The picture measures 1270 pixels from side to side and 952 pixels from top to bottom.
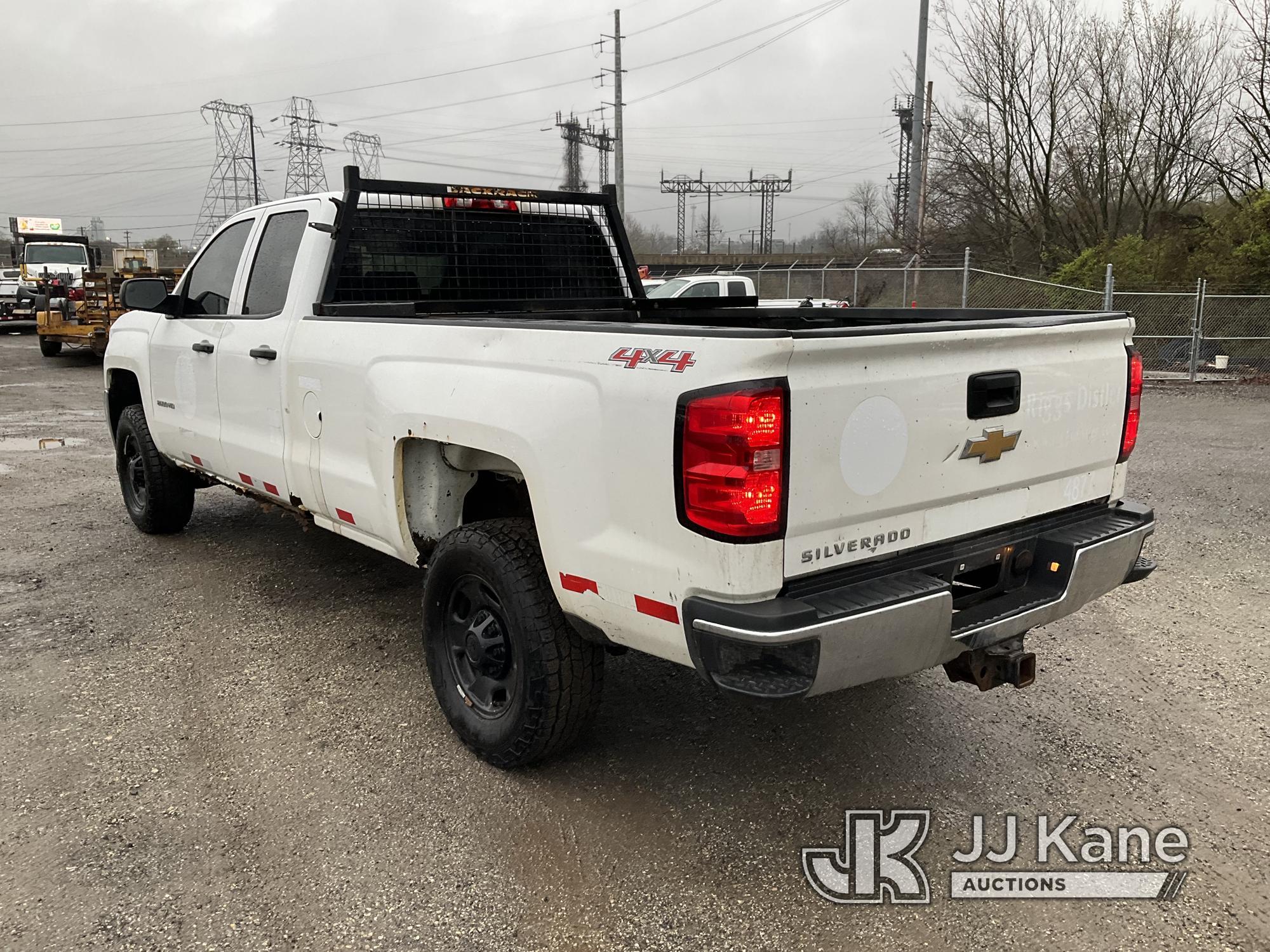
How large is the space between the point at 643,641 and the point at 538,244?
9.96ft

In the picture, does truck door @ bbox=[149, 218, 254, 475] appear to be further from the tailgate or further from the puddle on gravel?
the puddle on gravel

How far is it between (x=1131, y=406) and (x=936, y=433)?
3.90 feet

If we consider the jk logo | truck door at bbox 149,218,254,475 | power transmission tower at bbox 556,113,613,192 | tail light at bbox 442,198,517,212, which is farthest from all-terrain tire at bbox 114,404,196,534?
power transmission tower at bbox 556,113,613,192

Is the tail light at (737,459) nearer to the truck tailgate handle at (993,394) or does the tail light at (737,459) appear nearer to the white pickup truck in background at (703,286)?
the truck tailgate handle at (993,394)

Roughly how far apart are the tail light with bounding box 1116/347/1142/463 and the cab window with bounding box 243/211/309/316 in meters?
3.66

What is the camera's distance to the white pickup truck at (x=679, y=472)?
8.46 feet

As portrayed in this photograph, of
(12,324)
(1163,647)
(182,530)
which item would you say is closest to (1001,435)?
(1163,647)

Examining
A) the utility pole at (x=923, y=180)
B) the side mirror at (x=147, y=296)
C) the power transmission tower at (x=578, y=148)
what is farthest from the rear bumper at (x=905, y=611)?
the power transmission tower at (x=578, y=148)

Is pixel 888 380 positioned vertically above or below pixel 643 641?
above

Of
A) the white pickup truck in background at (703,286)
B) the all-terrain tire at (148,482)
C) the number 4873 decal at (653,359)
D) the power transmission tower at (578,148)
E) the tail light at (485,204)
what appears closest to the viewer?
the number 4873 decal at (653,359)

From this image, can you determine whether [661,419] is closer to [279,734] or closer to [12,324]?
[279,734]

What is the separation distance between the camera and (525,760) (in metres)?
3.38

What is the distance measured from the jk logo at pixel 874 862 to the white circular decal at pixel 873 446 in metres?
1.19

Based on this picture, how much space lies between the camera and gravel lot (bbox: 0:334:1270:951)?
2746mm
